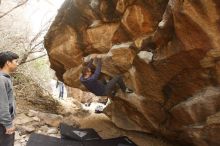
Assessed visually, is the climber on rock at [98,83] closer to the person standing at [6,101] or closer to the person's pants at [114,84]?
the person's pants at [114,84]

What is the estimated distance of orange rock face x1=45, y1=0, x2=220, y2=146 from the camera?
494 cm

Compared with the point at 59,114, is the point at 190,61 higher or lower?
higher

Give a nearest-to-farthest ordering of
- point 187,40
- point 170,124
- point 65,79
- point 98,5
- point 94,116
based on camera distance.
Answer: point 187,40, point 170,124, point 98,5, point 65,79, point 94,116

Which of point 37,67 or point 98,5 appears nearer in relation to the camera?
point 98,5

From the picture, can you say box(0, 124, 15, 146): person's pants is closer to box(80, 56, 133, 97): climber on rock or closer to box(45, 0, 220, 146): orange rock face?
box(80, 56, 133, 97): climber on rock

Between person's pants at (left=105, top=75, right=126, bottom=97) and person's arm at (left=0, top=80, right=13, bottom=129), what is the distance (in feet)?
9.81

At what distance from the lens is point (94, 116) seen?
1029 cm

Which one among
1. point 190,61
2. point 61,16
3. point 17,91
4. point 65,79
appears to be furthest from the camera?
point 17,91

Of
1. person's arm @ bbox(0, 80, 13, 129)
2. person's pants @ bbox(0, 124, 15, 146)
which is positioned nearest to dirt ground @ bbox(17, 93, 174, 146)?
person's pants @ bbox(0, 124, 15, 146)

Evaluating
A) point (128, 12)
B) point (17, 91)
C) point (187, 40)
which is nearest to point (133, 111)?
point (128, 12)

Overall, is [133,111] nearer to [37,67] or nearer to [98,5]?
[98,5]

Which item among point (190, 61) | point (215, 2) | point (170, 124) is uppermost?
point (215, 2)

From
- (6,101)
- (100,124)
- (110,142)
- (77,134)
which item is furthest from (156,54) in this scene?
(100,124)

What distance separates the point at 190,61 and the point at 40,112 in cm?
584
